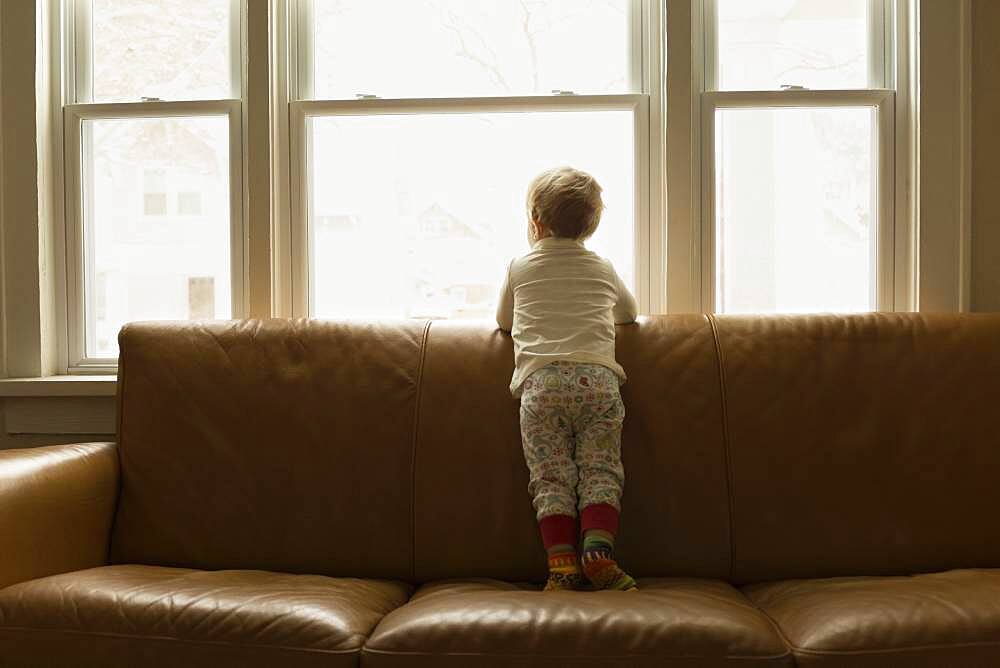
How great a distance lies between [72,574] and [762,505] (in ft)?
5.18

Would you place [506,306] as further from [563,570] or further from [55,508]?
[55,508]

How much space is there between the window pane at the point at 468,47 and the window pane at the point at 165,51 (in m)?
0.31

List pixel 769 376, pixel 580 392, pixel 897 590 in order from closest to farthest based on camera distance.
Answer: pixel 897 590, pixel 580 392, pixel 769 376

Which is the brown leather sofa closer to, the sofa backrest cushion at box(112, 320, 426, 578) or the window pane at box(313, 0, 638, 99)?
the sofa backrest cushion at box(112, 320, 426, 578)

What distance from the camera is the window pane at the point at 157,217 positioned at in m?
2.72

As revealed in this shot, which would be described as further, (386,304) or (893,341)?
(386,304)

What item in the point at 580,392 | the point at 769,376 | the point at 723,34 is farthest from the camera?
the point at 723,34

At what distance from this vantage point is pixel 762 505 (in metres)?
2.10

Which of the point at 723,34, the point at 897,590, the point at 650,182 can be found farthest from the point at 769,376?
the point at 723,34

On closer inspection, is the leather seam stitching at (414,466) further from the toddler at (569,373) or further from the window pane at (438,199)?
the window pane at (438,199)

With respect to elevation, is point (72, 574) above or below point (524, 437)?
below

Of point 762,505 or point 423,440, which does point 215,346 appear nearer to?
point 423,440

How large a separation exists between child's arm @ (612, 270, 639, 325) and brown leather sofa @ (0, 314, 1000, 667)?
0.14ft

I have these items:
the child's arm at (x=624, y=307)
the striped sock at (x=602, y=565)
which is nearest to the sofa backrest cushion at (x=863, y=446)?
the child's arm at (x=624, y=307)
